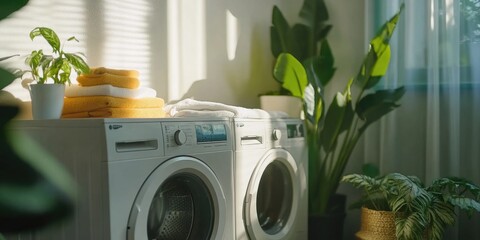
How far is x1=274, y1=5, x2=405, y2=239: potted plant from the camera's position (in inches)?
77.4

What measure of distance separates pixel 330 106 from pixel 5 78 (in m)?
1.84

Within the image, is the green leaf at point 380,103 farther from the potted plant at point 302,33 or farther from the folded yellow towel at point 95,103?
the folded yellow towel at point 95,103

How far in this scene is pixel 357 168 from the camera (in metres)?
2.54

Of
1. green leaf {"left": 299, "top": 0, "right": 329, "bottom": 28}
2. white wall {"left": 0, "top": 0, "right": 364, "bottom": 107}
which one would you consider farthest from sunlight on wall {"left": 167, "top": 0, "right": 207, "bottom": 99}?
green leaf {"left": 299, "top": 0, "right": 329, "bottom": 28}

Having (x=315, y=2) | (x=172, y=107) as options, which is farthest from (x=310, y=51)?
(x=172, y=107)

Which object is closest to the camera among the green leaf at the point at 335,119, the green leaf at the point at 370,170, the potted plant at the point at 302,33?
the green leaf at the point at 335,119

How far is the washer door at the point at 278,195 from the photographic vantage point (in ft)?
5.96

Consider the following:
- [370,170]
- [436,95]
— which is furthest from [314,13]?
[370,170]

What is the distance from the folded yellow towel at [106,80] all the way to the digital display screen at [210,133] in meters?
0.35

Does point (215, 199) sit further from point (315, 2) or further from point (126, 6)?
point (315, 2)

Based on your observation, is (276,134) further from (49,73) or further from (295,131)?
(49,73)

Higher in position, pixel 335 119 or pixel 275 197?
pixel 335 119

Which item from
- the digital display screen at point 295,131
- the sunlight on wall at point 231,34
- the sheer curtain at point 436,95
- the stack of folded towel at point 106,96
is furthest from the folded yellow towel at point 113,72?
the sheer curtain at point 436,95

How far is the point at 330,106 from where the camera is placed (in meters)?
2.06
